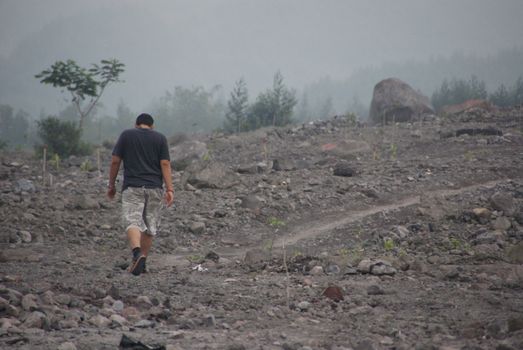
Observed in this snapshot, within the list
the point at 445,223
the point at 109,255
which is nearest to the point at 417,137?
the point at 445,223

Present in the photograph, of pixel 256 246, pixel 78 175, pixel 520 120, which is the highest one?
pixel 520 120

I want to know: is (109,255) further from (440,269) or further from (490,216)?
(490,216)

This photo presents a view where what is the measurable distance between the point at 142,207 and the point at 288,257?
2.06 metres

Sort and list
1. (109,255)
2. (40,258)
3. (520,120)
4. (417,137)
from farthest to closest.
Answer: (520,120) → (417,137) → (109,255) → (40,258)

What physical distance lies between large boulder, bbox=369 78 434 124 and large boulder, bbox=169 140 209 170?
10065 mm

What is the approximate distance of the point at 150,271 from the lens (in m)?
6.97

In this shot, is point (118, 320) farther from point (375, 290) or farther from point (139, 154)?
point (139, 154)

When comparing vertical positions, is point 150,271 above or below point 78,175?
below

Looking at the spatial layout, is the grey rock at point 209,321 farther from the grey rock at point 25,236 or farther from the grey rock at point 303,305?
the grey rock at point 25,236

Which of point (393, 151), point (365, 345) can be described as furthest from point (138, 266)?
point (393, 151)

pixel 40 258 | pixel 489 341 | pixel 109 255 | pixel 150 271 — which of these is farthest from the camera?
pixel 109 255

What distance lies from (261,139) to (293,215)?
35.4ft

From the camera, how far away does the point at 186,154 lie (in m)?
17.7

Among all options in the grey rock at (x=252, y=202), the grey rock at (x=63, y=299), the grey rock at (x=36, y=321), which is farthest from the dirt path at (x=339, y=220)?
the grey rock at (x=36, y=321)
